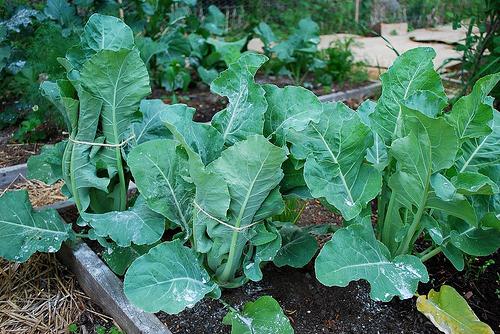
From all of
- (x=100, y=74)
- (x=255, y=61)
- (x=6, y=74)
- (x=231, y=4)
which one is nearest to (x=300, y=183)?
(x=255, y=61)

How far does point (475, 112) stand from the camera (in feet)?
5.26

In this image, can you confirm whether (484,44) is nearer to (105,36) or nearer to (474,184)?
(474,184)

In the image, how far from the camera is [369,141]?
5.70ft

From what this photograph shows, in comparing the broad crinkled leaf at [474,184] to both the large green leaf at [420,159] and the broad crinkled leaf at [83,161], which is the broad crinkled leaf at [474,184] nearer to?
the large green leaf at [420,159]

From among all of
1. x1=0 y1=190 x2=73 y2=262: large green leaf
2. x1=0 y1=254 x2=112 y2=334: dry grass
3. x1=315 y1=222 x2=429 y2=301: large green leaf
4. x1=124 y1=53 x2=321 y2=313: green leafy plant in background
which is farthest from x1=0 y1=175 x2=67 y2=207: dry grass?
x1=315 y1=222 x2=429 y2=301: large green leaf

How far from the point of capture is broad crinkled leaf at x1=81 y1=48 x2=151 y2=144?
174 cm

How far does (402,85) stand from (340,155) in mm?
328

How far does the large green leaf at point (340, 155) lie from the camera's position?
1687 mm

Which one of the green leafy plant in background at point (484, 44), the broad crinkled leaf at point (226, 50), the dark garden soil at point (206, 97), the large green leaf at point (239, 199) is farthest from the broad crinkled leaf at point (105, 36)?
the broad crinkled leaf at point (226, 50)

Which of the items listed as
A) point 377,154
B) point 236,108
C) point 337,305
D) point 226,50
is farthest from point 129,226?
point 226,50

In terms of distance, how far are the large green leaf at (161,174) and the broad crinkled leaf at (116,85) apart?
0.79 feet

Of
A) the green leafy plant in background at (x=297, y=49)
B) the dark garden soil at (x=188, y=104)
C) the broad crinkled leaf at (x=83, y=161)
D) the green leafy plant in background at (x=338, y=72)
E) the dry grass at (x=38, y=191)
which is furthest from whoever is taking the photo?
the green leafy plant in background at (x=338, y=72)

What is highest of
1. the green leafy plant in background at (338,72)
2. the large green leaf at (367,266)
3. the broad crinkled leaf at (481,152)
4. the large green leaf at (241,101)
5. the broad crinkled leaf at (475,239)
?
the large green leaf at (241,101)

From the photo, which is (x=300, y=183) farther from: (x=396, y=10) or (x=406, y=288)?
(x=396, y=10)
